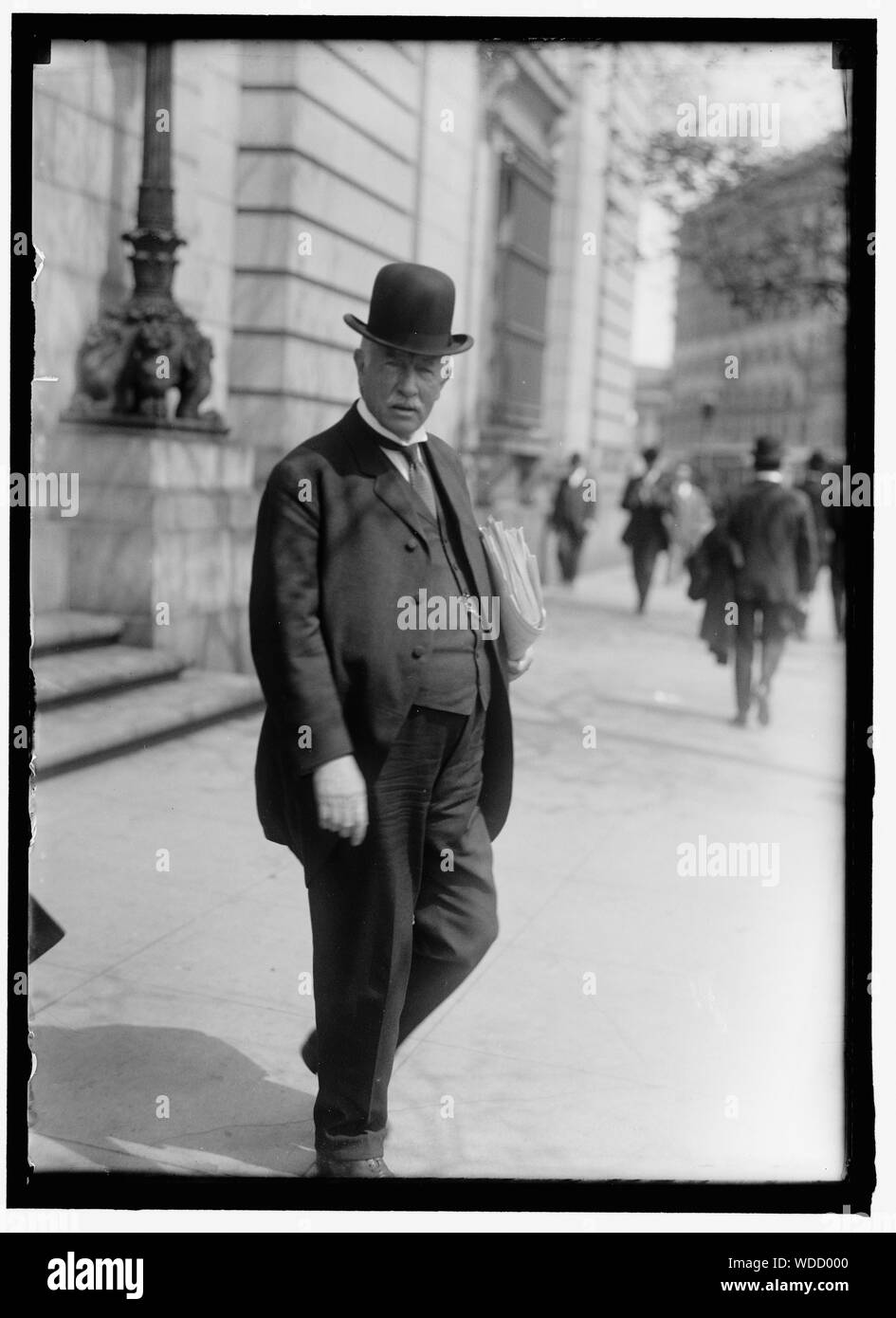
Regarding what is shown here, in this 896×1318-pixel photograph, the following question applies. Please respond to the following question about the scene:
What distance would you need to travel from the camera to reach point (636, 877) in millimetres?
5750

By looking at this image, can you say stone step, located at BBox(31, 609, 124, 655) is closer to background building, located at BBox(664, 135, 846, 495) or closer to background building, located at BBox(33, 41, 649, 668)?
background building, located at BBox(33, 41, 649, 668)

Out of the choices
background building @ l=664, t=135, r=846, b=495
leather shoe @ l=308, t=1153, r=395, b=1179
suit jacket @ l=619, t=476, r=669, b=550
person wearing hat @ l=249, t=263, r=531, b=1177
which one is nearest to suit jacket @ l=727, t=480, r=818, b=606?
background building @ l=664, t=135, r=846, b=495

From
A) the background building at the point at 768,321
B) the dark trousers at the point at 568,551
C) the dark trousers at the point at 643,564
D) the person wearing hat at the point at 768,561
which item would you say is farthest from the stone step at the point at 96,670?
the dark trousers at the point at 568,551

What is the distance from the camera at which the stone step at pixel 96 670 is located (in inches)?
240

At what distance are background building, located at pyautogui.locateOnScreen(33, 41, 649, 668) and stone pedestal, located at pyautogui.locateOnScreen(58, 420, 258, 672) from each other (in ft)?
0.07

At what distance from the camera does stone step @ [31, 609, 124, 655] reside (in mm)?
6641

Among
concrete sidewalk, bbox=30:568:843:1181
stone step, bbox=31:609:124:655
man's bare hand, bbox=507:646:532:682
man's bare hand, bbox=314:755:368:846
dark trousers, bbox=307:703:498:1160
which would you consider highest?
stone step, bbox=31:609:124:655

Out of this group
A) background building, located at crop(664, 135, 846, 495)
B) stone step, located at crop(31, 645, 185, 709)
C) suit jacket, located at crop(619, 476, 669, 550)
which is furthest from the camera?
suit jacket, located at crop(619, 476, 669, 550)

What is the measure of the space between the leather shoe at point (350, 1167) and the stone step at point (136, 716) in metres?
2.02

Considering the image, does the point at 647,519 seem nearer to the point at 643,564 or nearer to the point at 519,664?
the point at 643,564

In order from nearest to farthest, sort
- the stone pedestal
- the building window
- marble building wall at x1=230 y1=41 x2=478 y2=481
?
marble building wall at x1=230 y1=41 x2=478 y2=481
the stone pedestal
the building window

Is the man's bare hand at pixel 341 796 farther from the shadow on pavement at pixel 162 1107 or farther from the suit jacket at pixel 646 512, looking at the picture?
the suit jacket at pixel 646 512

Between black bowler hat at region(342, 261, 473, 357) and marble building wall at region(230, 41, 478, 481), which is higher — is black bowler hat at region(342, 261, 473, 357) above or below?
below
